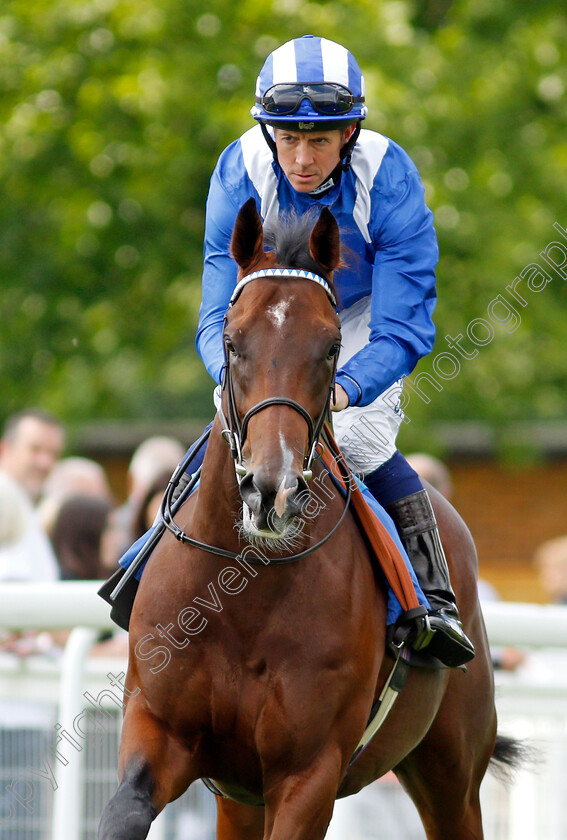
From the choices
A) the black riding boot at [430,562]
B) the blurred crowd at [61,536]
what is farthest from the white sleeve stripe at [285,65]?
the blurred crowd at [61,536]

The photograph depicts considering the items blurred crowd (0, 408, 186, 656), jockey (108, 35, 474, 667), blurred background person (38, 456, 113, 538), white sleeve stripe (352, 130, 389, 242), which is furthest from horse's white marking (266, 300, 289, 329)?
blurred background person (38, 456, 113, 538)

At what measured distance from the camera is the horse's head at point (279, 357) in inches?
136

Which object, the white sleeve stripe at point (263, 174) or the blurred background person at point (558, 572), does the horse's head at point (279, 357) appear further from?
the blurred background person at point (558, 572)

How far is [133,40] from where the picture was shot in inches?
511

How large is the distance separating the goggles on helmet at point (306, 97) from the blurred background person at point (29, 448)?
461 cm

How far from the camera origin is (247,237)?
402 centimetres

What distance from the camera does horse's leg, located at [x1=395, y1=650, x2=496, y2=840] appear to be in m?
5.25

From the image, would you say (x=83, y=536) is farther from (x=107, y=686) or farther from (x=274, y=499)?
(x=274, y=499)

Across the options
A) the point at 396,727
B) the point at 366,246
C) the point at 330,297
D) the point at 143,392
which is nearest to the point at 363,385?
the point at 330,297

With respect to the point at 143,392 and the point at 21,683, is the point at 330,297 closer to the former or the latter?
the point at 21,683

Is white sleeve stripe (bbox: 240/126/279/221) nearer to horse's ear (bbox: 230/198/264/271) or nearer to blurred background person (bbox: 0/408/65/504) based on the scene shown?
horse's ear (bbox: 230/198/264/271)

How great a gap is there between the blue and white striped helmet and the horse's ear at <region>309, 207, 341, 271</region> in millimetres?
530

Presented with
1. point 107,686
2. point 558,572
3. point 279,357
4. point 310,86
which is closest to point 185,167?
point 558,572

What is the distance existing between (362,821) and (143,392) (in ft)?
47.8
